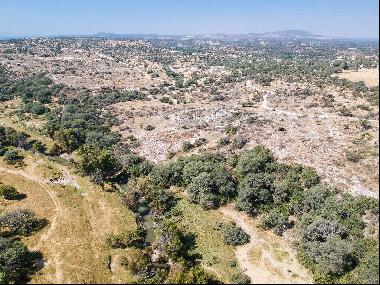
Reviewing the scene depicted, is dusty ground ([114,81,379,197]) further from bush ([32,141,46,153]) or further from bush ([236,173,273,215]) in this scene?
bush ([32,141,46,153])

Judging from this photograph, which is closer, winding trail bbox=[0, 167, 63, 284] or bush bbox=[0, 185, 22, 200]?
winding trail bbox=[0, 167, 63, 284]

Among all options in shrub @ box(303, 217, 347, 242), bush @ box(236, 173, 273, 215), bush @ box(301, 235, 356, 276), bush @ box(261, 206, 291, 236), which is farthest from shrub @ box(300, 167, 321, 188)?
bush @ box(301, 235, 356, 276)

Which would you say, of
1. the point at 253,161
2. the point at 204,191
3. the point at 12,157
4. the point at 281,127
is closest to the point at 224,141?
the point at 253,161

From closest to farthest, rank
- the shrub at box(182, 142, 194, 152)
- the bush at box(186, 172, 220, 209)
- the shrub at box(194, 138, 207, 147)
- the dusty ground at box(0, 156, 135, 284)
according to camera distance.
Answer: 1. the dusty ground at box(0, 156, 135, 284)
2. the bush at box(186, 172, 220, 209)
3. the shrub at box(182, 142, 194, 152)
4. the shrub at box(194, 138, 207, 147)

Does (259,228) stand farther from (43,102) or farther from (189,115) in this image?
(43,102)

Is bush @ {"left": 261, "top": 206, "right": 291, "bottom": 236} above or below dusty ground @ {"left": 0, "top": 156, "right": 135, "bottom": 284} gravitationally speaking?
above

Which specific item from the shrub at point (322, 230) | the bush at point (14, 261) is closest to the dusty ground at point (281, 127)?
the shrub at point (322, 230)

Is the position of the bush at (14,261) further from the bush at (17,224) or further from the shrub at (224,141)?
the shrub at (224,141)
